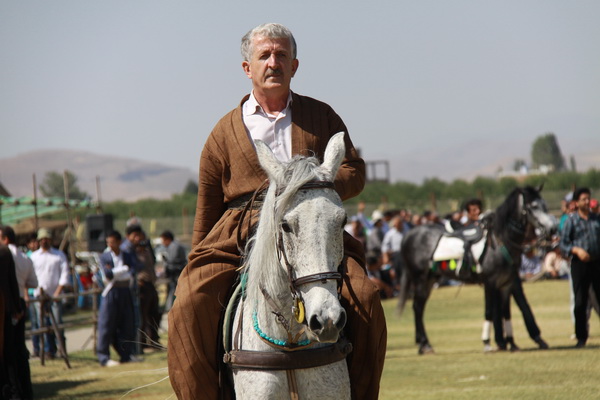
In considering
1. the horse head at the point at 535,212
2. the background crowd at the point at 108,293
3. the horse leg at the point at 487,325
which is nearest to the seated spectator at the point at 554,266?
the horse head at the point at 535,212

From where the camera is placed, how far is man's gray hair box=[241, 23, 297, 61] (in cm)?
523

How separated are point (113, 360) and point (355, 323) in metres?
11.6

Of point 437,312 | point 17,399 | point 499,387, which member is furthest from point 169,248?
point 499,387

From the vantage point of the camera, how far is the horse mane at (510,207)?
14.6m

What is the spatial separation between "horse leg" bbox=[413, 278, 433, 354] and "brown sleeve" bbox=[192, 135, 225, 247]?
9.65 m

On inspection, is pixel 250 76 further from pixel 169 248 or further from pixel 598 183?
pixel 598 183

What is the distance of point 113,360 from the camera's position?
51.7ft

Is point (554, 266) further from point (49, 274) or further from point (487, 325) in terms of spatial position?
point (49, 274)

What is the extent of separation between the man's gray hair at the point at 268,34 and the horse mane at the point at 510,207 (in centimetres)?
990

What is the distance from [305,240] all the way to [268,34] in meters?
1.52

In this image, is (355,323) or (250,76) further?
(250,76)

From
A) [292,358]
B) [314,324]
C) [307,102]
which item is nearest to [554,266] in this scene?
[307,102]

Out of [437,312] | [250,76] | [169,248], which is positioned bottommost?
[437,312]

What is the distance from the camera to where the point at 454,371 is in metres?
12.3
